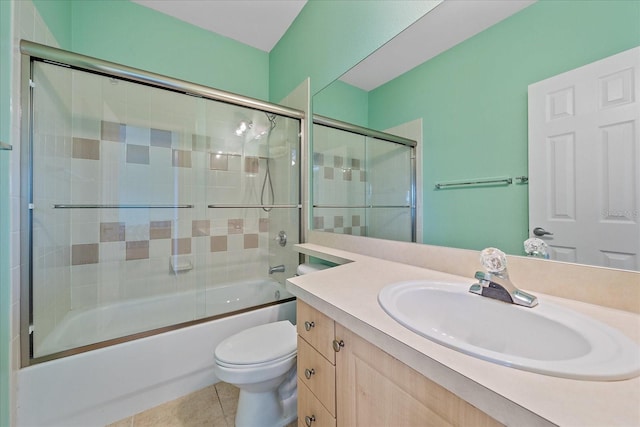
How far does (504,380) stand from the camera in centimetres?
35

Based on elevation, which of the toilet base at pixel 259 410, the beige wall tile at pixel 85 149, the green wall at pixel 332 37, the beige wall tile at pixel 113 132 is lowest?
the toilet base at pixel 259 410

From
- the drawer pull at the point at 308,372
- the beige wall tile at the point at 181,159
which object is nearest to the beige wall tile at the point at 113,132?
the beige wall tile at the point at 181,159

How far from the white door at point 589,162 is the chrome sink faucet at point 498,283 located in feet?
0.60

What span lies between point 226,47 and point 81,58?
1.20 m

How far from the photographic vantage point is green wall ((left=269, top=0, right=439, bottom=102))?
114cm

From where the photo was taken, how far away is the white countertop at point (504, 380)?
295 millimetres

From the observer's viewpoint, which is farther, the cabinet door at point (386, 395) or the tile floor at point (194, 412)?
the tile floor at point (194, 412)

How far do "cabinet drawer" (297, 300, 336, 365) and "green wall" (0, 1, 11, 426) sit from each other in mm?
1219

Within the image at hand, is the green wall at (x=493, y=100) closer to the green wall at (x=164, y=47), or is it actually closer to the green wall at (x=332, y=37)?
the green wall at (x=332, y=37)

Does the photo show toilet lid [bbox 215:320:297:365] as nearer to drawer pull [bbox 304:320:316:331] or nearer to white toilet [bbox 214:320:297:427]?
white toilet [bbox 214:320:297:427]

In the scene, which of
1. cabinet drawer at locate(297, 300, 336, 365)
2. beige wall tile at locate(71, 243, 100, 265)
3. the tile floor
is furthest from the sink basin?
beige wall tile at locate(71, 243, 100, 265)

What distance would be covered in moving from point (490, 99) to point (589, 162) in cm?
35

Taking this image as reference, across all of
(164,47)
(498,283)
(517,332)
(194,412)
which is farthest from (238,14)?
(194,412)

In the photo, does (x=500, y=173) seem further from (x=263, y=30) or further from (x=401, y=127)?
(x=263, y=30)
